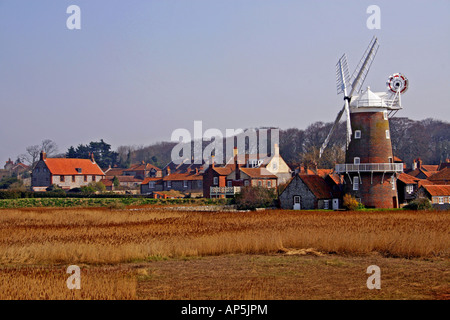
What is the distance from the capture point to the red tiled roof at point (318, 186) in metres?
50.8

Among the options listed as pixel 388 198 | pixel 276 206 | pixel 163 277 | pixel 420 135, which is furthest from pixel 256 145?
pixel 163 277

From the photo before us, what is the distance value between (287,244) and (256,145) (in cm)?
8516

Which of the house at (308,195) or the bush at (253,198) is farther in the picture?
the bush at (253,198)

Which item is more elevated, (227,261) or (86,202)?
(86,202)

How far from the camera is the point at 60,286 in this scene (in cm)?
1377

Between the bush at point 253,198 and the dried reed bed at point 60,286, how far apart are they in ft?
118

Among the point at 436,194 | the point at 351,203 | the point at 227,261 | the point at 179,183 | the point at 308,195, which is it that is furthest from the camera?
the point at 179,183

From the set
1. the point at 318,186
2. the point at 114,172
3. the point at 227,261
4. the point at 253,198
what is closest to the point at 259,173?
the point at 253,198

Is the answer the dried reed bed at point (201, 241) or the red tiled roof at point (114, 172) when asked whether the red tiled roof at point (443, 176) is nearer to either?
the dried reed bed at point (201, 241)

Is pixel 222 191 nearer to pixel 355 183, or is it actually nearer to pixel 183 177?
pixel 183 177

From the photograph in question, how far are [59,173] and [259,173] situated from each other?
39.1m

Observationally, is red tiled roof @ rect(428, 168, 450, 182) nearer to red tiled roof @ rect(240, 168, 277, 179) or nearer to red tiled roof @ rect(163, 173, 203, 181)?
red tiled roof @ rect(240, 168, 277, 179)

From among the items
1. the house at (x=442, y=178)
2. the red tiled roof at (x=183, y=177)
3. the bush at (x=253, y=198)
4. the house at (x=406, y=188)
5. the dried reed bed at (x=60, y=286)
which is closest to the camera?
the dried reed bed at (x=60, y=286)

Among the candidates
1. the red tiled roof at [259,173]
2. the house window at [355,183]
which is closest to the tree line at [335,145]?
the red tiled roof at [259,173]
